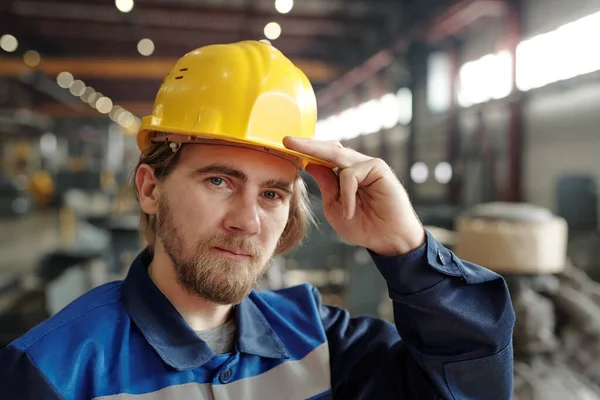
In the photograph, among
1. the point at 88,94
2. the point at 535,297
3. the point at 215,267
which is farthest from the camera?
the point at 88,94

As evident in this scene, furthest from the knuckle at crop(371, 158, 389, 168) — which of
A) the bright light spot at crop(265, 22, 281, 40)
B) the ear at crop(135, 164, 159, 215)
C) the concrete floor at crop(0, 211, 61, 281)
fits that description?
the bright light spot at crop(265, 22, 281, 40)

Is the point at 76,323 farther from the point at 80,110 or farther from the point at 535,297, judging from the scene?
the point at 80,110

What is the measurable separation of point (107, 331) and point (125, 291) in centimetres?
14

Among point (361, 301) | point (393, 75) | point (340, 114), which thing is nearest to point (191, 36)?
point (393, 75)

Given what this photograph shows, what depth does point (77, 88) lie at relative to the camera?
19.7 meters

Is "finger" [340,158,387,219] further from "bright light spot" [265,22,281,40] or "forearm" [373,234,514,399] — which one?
"bright light spot" [265,22,281,40]

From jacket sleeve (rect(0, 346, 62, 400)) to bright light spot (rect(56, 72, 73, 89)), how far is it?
17237mm

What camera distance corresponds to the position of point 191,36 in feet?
40.7

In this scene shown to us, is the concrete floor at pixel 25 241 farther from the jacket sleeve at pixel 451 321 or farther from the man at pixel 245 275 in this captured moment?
the jacket sleeve at pixel 451 321

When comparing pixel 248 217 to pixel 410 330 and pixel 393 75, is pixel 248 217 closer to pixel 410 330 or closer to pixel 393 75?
pixel 410 330

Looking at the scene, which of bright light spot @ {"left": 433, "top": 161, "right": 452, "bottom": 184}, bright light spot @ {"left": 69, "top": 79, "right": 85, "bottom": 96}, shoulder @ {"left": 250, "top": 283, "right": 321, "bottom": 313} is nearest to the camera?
shoulder @ {"left": 250, "top": 283, "right": 321, "bottom": 313}

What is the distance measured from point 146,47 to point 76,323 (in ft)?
43.7

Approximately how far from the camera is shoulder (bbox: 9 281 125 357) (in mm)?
1121

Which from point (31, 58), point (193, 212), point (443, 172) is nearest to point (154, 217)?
point (193, 212)
